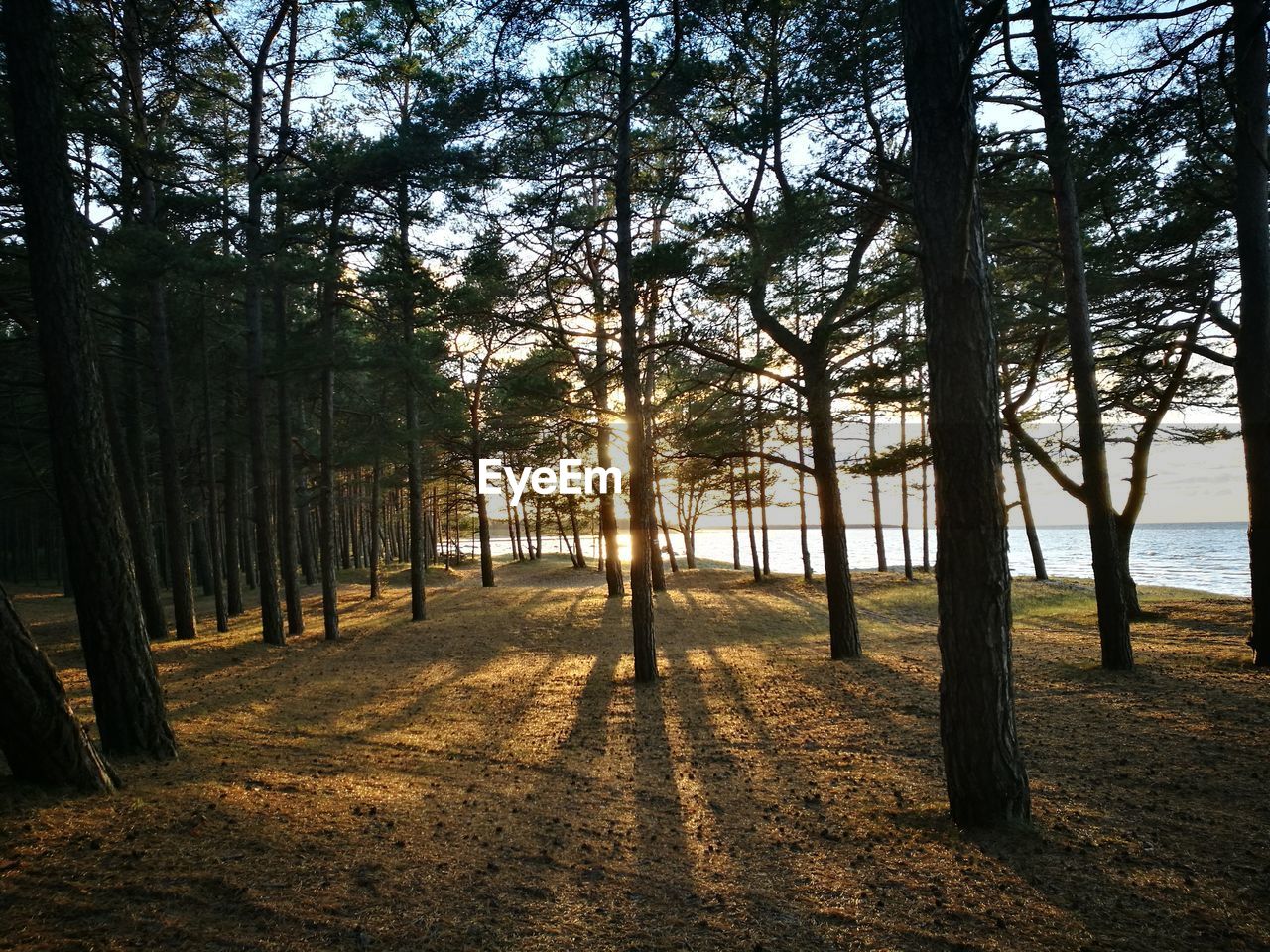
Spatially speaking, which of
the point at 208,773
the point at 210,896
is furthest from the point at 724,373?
the point at 210,896

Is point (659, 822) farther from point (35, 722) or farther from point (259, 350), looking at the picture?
point (259, 350)

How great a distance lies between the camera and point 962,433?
4.28m

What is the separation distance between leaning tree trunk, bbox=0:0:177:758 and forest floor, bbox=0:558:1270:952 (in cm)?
71

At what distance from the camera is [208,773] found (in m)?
5.25

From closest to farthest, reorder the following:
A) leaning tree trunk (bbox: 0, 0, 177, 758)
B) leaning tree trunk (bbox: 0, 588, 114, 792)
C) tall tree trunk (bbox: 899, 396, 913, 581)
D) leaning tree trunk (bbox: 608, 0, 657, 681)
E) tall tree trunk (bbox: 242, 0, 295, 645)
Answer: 1. leaning tree trunk (bbox: 0, 588, 114, 792)
2. leaning tree trunk (bbox: 0, 0, 177, 758)
3. leaning tree trunk (bbox: 608, 0, 657, 681)
4. tall tree trunk (bbox: 899, 396, 913, 581)
5. tall tree trunk (bbox: 242, 0, 295, 645)

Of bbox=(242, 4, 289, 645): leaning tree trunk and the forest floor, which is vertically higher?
bbox=(242, 4, 289, 645): leaning tree trunk

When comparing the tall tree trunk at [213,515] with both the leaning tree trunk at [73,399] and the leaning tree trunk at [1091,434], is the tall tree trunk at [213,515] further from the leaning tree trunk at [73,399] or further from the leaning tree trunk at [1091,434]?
the leaning tree trunk at [1091,434]

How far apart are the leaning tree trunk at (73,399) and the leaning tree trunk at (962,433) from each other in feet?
19.3

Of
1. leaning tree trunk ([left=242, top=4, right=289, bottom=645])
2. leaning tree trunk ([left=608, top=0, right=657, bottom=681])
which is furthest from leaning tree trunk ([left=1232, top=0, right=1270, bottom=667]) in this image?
leaning tree trunk ([left=242, top=4, right=289, bottom=645])

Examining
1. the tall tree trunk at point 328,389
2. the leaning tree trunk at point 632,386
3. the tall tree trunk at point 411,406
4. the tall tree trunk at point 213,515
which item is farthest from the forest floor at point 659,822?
the tall tree trunk at point 411,406

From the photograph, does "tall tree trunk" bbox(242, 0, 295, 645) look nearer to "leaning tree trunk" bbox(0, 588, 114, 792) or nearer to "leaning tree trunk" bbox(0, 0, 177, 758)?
"leaning tree trunk" bbox(0, 0, 177, 758)

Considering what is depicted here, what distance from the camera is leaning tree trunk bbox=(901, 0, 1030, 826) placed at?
4.29 metres

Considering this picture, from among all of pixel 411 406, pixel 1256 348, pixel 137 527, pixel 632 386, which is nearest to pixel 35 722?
pixel 632 386

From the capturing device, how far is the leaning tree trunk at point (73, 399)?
5289mm
